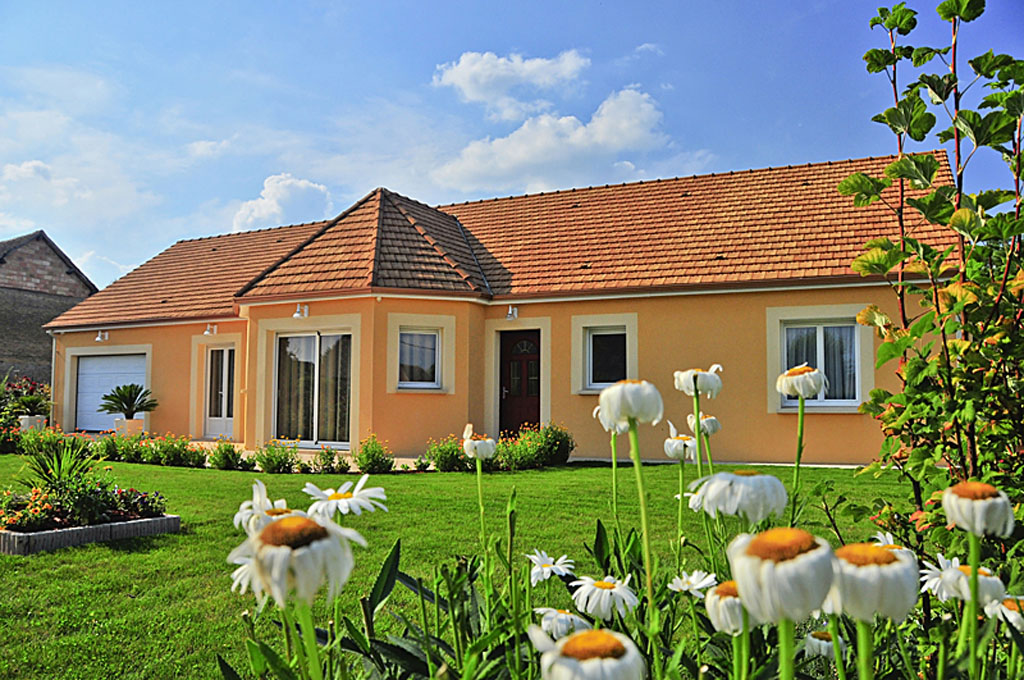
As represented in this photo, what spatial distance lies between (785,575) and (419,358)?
13.8m

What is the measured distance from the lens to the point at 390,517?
23.9 feet

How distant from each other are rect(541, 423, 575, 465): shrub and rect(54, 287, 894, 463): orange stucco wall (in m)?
0.95

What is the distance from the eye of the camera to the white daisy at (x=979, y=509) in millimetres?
992

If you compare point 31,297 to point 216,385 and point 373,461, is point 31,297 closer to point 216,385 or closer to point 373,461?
point 216,385

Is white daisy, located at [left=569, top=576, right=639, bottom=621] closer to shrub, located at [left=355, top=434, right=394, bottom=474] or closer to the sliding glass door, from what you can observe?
shrub, located at [left=355, top=434, right=394, bottom=474]

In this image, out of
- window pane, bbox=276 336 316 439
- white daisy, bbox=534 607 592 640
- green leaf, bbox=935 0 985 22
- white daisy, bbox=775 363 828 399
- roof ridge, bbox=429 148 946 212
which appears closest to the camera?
white daisy, bbox=534 607 592 640

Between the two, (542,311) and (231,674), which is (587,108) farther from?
(231,674)

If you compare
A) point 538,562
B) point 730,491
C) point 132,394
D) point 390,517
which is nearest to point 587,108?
point 390,517

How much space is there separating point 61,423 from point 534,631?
2293 cm

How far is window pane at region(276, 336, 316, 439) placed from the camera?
47.9ft

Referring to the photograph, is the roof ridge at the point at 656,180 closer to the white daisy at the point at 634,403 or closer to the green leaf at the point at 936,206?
the green leaf at the point at 936,206

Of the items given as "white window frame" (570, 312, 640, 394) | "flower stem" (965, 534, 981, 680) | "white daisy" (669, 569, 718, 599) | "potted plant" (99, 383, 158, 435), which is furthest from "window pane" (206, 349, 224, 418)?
"flower stem" (965, 534, 981, 680)

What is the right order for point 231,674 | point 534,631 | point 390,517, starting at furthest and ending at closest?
point 390,517
point 231,674
point 534,631

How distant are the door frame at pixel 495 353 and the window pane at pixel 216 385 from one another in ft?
23.5
